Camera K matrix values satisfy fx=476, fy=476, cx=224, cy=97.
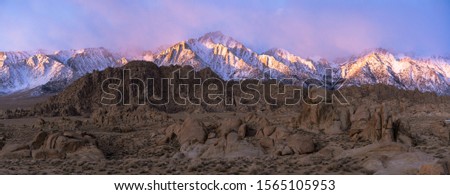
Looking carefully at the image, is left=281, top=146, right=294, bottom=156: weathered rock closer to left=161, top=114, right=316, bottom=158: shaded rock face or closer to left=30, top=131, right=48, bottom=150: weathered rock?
left=161, top=114, right=316, bottom=158: shaded rock face

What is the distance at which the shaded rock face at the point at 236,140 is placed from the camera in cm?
2131

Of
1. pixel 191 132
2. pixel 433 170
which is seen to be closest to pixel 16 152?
pixel 191 132

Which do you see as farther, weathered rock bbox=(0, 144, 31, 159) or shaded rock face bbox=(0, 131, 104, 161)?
weathered rock bbox=(0, 144, 31, 159)

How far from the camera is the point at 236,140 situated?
74.5 ft

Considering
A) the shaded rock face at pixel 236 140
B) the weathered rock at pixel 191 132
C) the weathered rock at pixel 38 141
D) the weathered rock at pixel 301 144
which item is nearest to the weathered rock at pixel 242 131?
the shaded rock face at pixel 236 140

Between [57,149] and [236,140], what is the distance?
8898 millimetres

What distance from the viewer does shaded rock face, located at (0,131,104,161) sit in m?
22.3

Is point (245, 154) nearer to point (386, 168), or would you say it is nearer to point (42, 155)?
point (386, 168)

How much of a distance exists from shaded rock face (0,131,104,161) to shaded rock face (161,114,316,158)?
15.6 feet

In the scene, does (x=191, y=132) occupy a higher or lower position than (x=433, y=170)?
higher

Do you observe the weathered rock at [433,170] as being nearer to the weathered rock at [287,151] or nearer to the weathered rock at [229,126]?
the weathered rock at [287,151]

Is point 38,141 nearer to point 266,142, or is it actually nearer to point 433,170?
point 266,142

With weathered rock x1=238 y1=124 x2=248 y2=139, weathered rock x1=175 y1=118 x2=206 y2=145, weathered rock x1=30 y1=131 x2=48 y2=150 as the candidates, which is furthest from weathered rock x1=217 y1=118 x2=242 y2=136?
weathered rock x1=30 y1=131 x2=48 y2=150

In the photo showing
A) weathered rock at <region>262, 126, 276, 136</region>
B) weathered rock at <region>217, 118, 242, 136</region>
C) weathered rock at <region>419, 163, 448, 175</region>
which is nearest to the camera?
weathered rock at <region>419, 163, 448, 175</region>
